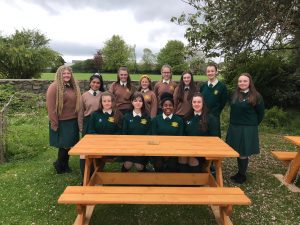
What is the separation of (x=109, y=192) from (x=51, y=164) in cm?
302

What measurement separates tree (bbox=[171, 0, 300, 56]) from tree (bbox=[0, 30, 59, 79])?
337 inches

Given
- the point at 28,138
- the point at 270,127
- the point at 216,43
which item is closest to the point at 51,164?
the point at 28,138

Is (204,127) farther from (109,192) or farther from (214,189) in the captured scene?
(109,192)

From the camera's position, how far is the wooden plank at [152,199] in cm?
327

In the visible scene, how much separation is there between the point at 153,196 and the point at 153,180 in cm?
109

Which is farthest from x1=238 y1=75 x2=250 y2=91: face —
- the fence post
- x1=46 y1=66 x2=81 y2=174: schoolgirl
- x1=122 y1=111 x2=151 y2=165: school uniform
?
the fence post

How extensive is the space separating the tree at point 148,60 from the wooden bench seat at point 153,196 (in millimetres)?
49732

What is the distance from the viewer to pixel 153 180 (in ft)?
14.7

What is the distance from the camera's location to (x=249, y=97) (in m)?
4.93

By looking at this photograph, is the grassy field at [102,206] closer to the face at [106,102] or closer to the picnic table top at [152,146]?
the picnic table top at [152,146]

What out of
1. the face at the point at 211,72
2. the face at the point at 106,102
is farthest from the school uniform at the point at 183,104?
the face at the point at 106,102

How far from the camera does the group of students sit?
4863 millimetres

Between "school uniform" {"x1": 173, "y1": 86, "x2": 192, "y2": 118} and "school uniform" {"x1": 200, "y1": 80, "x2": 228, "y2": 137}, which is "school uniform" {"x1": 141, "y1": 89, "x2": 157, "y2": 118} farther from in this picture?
"school uniform" {"x1": 200, "y1": 80, "x2": 228, "y2": 137}

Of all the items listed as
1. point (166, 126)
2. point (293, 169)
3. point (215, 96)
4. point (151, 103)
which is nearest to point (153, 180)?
point (166, 126)
